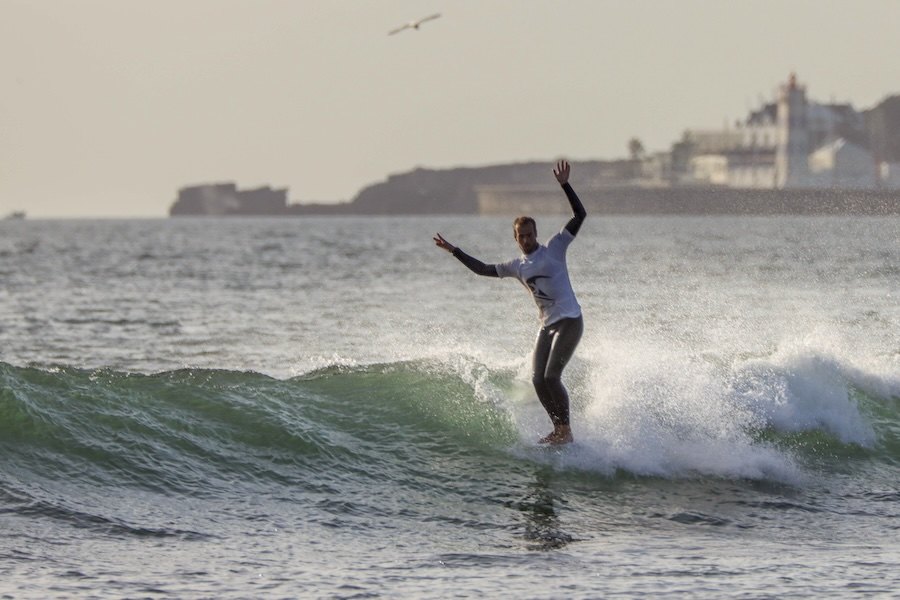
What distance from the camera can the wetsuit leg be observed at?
40.3 ft

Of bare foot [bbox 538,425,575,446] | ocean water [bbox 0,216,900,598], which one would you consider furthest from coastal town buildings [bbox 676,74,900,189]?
bare foot [bbox 538,425,575,446]

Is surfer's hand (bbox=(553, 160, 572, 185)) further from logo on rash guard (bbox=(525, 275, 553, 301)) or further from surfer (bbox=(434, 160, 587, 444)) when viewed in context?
logo on rash guard (bbox=(525, 275, 553, 301))

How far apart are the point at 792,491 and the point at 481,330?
13108 millimetres

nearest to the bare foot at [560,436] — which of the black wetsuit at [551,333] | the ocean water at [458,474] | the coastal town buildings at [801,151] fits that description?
the ocean water at [458,474]

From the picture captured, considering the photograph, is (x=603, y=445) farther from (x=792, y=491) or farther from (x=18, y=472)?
(x=18, y=472)

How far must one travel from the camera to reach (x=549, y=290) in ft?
40.3

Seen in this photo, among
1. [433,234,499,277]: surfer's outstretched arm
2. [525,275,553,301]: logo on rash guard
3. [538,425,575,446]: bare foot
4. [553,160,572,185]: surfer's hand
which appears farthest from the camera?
[538,425,575,446]: bare foot

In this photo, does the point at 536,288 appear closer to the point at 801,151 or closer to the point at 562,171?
the point at 562,171

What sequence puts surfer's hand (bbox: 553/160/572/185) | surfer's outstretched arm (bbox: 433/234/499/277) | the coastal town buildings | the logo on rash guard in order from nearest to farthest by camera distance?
surfer's hand (bbox: 553/160/572/185) → surfer's outstretched arm (bbox: 433/234/499/277) → the logo on rash guard → the coastal town buildings

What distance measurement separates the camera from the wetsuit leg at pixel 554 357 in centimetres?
1229

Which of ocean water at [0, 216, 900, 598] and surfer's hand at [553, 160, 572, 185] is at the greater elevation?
surfer's hand at [553, 160, 572, 185]

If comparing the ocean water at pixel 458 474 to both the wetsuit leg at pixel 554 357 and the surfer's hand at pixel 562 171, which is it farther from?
the surfer's hand at pixel 562 171

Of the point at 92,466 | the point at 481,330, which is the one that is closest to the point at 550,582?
the point at 92,466

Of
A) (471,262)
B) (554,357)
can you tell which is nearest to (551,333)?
(554,357)
